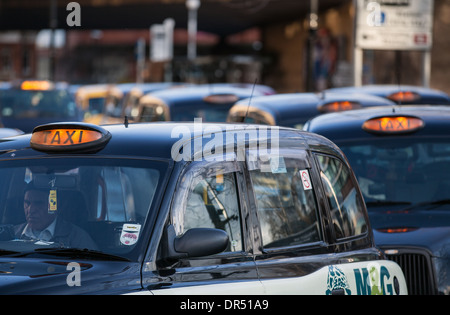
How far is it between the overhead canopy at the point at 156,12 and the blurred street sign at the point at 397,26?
29520mm

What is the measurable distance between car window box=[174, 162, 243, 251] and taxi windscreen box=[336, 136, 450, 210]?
3.02m

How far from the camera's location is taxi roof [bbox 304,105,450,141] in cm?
801

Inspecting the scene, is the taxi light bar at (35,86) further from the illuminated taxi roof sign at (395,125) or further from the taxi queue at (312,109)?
the illuminated taxi roof sign at (395,125)

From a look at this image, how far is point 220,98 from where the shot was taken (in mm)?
13625

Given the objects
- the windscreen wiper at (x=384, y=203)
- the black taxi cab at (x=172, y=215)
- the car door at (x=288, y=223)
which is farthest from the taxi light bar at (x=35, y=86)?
the car door at (x=288, y=223)

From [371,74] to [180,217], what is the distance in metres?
43.4

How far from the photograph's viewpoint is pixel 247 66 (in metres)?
56.3

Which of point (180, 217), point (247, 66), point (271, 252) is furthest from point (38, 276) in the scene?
point (247, 66)

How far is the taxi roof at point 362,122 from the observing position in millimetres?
8008

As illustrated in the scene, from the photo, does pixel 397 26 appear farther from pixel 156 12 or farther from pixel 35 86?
pixel 156 12

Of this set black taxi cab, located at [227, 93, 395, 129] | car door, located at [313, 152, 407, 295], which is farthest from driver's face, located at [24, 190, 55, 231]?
black taxi cab, located at [227, 93, 395, 129]

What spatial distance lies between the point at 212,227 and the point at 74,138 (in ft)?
2.46

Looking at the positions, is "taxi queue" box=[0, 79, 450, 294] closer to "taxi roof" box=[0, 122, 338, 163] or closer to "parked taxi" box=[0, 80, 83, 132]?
"taxi roof" box=[0, 122, 338, 163]

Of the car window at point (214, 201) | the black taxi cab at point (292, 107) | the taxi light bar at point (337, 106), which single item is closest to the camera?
the car window at point (214, 201)
